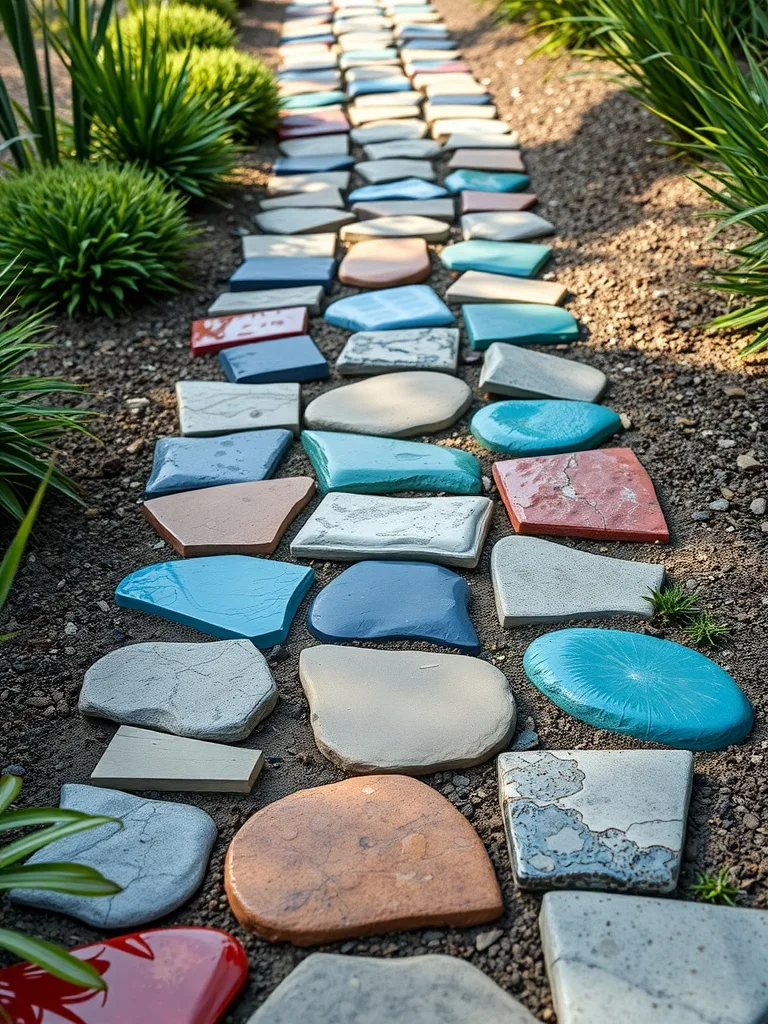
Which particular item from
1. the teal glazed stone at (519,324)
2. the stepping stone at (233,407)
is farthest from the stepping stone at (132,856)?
the teal glazed stone at (519,324)

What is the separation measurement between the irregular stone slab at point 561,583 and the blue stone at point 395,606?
0.28 ft

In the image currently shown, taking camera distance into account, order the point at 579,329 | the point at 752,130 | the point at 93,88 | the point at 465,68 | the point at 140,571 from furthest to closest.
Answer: the point at 465,68, the point at 93,88, the point at 579,329, the point at 752,130, the point at 140,571

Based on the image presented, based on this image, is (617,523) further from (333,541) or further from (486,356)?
(486,356)

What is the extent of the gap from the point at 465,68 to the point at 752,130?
3.40 m

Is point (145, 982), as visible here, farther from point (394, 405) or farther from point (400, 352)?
point (400, 352)

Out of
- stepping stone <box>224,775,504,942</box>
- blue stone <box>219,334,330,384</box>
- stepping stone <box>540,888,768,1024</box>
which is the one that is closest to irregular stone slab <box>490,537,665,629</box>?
stepping stone <box>224,775,504,942</box>

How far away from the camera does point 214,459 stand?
7.50 ft

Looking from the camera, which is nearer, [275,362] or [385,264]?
[275,362]

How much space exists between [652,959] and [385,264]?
2.45m

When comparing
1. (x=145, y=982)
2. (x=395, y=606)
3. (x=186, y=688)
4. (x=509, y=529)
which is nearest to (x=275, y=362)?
(x=509, y=529)

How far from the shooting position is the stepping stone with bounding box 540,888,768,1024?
1.12m

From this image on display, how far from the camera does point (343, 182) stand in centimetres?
397

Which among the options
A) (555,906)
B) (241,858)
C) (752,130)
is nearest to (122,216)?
(752,130)

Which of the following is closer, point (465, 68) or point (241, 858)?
point (241, 858)
